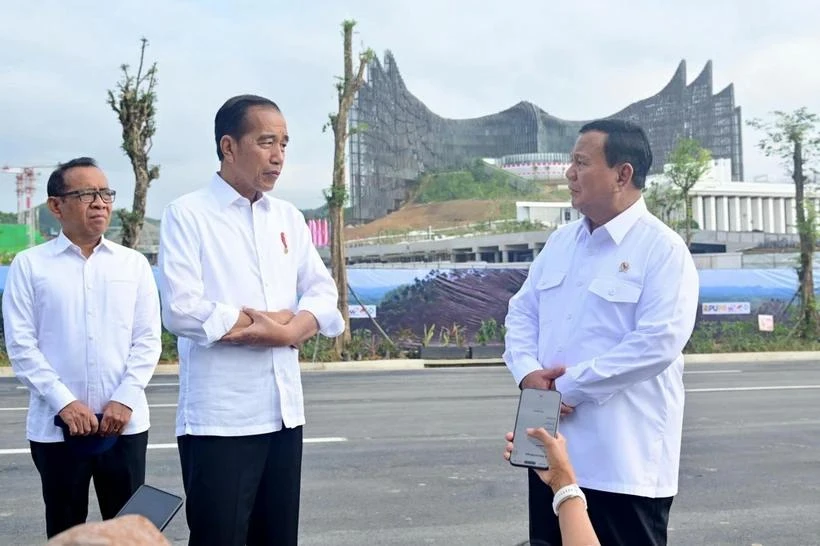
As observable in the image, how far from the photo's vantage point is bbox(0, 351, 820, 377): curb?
19375 mm

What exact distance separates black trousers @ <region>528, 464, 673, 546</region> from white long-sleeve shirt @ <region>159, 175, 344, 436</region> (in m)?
0.93

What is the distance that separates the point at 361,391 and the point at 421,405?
2137 millimetres

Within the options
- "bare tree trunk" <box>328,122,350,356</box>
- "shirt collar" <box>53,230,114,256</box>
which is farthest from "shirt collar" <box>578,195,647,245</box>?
"bare tree trunk" <box>328,122,350,356</box>

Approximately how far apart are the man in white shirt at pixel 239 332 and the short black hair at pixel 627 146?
44.8 inches

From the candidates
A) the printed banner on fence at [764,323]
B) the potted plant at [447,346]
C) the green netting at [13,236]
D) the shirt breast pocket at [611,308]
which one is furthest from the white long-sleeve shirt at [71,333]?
the green netting at [13,236]

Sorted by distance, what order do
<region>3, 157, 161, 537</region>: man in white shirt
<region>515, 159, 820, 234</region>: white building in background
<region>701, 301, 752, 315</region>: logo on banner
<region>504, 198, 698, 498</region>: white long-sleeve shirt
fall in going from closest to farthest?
<region>504, 198, 698, 498</region>: white long-sleeve shirt
<region>3, 157, 161, 537</region>: man in white shirt
<region>701, 301, 752, 315</region>: logo on banner
<region>515, 159, 820, 234</region>: white building in background

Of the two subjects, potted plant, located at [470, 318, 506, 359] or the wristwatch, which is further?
potted plant, located at [470, 318, 506, 359]

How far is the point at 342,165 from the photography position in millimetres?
21469

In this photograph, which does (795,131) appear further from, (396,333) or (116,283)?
(116,283)

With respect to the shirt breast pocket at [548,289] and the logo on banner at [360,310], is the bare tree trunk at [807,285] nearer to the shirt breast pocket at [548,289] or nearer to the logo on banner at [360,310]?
the logo on banner at [360,310]

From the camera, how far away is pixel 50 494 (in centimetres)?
390

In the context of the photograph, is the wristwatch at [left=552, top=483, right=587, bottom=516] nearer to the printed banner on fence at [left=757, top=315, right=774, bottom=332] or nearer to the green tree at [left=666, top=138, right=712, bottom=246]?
the printed banner on fence at [left=757, top=315, right=774, bottom=332]

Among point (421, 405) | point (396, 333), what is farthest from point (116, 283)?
point (396, 333)

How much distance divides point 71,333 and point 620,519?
7.30 ft
